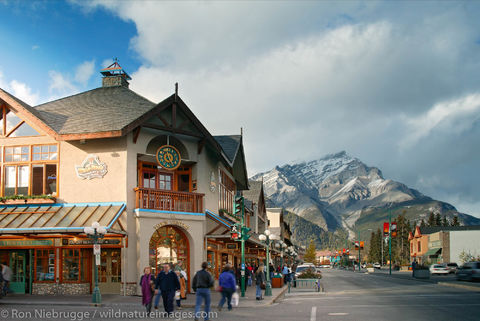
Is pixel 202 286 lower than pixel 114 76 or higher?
lower

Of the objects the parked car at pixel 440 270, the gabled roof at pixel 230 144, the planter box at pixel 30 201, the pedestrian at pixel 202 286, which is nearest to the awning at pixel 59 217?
the planter box at pixel 30 201

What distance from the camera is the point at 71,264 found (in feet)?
88.1

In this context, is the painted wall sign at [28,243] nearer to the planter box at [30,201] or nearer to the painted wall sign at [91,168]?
the planter box at [30,201]

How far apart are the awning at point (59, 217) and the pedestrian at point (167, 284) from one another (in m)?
7.77

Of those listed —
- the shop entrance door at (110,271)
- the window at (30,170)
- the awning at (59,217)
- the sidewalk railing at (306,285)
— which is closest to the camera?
the awning at (59,217)

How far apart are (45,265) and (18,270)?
5.46 ft

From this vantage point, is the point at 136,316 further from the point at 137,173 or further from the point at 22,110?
the point at 22,110

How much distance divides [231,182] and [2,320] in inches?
1003

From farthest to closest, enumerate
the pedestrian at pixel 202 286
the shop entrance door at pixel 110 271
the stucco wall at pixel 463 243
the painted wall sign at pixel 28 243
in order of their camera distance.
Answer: the stucco wall at pixel 463 243 < the painted wall sign at pixel 28 243 < the shop entrance door at pixel 110 271 < the pedestrian at pixel 202 286

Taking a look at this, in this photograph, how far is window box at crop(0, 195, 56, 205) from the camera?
89.0ft

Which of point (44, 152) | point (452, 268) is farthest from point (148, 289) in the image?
point (452, 268)

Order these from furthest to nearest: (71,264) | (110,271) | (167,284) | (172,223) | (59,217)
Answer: (172,223), (71,264), (110,271), (59,217), (167,284)

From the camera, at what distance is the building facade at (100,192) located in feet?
85.9

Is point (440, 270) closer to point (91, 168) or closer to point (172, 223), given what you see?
point (172, 223)
